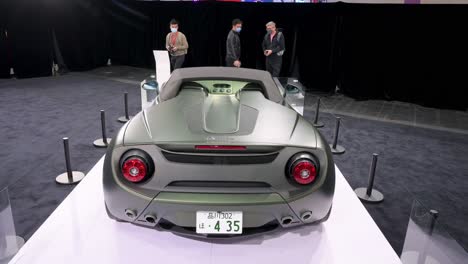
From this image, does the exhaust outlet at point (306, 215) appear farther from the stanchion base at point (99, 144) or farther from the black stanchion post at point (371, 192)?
the stanchion base at point (99, 144)

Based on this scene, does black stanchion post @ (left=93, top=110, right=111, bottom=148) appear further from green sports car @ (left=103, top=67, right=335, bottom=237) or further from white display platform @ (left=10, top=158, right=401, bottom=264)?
green sports car @ (left=103, top=67, right=335, bottom=237)

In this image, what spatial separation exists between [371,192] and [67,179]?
2.93m

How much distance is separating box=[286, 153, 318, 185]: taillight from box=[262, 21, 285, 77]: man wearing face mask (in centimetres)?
552

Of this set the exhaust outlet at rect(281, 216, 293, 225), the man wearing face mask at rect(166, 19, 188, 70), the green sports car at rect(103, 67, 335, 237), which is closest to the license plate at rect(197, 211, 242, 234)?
the green sports car at rect(103, 67, 335, 237)

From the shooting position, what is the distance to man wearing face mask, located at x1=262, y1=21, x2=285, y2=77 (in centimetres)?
705

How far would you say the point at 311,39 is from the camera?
839cm

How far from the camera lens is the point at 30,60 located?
354 inches

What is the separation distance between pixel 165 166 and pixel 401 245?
1.94 m

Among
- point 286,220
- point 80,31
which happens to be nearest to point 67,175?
point 286,220

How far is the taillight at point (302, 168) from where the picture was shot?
1873 mm

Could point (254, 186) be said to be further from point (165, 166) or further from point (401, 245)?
point (401, 245)

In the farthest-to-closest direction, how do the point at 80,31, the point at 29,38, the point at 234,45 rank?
the point at 80,31
the point at 29,38
the point at 234,45

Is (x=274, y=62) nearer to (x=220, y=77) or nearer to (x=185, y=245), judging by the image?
(x=220, y=77)

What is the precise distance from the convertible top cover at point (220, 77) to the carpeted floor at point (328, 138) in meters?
1.41
